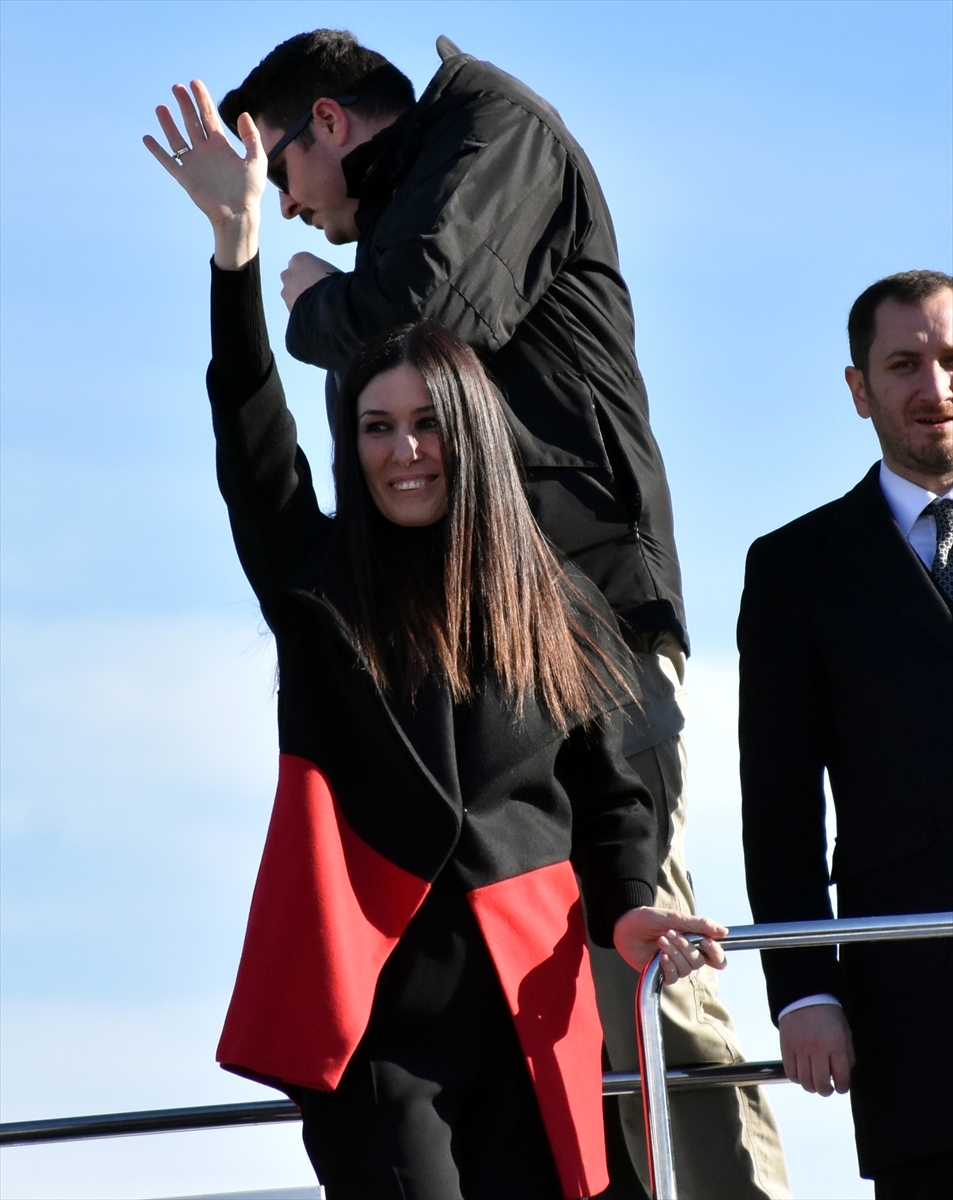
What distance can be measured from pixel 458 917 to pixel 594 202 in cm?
163

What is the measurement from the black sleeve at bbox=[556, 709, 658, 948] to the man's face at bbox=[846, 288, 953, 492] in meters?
0.95

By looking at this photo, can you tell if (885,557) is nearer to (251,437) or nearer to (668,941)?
(668,941)

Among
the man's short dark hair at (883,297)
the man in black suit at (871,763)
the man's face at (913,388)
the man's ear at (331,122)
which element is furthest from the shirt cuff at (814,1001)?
the man's ear at (331,122)

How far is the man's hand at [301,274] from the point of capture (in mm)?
3670

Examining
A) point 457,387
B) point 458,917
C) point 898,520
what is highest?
point 457,387

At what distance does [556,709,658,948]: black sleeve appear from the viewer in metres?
2.83

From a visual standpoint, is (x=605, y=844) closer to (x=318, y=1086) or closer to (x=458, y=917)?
(x=458, y=917)

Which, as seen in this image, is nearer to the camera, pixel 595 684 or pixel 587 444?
pixel 595 684

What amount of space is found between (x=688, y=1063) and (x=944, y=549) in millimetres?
1024

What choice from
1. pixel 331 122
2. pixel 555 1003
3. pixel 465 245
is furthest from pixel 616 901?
pixel 331 122

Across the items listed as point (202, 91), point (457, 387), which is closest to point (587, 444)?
point (457, 387)

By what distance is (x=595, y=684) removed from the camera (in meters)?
2.92

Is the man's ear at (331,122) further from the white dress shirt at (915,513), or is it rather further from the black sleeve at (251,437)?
the white dress shirt at (915,513)

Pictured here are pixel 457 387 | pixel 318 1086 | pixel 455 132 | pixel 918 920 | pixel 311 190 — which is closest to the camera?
pixel 318 1086
